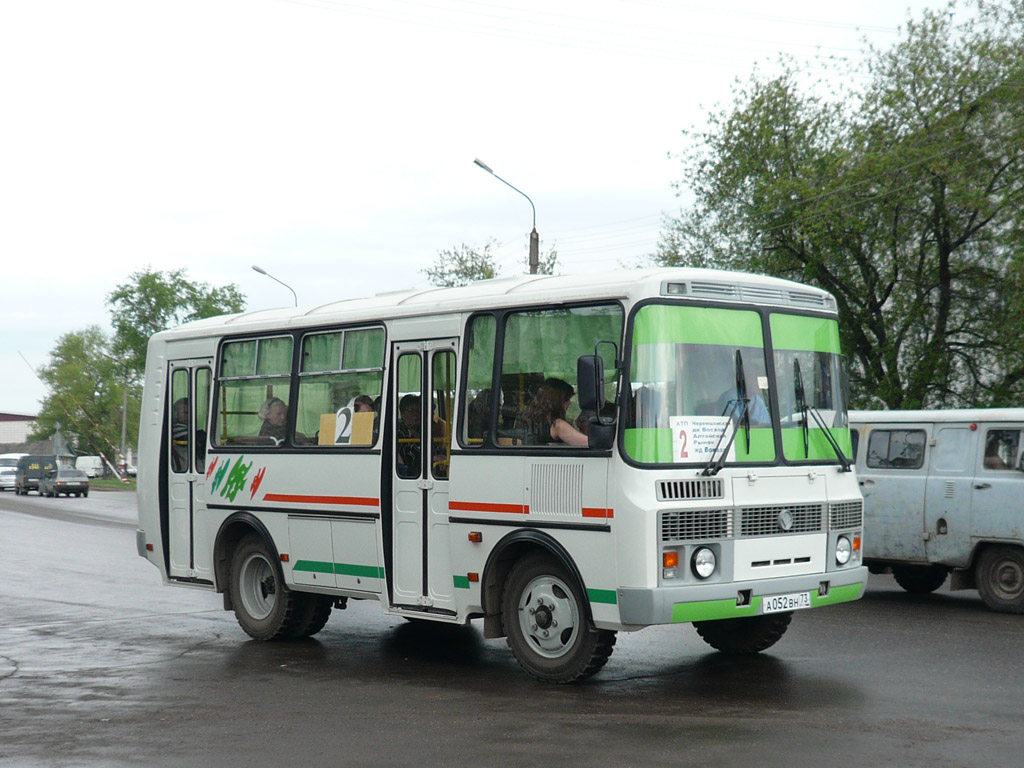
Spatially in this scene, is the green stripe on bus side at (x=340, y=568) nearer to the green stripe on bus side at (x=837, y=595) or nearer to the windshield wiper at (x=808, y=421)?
the green stripe on bus side at (x=837, y=595)

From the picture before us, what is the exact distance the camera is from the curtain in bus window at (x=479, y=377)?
954 centimetres

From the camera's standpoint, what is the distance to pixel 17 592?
16203 millimetres

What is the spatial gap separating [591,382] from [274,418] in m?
4.18

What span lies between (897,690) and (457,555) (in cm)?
324

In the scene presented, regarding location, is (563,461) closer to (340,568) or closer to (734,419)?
(734,419)

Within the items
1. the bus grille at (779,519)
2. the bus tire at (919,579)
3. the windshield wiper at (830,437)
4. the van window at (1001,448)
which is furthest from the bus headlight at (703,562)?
the bus tire at (919,579)

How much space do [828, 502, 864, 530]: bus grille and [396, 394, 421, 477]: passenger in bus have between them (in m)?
3.14

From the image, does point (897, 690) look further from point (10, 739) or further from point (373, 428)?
point (10, 739)

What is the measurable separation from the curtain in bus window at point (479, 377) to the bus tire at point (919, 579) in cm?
757

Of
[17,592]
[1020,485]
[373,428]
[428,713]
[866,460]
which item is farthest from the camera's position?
[17,592]

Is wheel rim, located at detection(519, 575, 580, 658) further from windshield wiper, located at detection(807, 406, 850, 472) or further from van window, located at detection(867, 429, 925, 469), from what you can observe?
van window, located at detection(867, 429, 925, 469)

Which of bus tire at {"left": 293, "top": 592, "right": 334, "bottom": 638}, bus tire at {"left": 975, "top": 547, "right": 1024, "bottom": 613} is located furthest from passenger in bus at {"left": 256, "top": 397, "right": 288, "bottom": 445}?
bus tire at {"left": 975, "top": 547, "right": 1024, "bottom": 613}

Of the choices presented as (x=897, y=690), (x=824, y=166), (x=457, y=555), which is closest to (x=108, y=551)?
(x=457, y=555)

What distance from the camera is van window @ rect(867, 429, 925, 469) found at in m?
14.3
